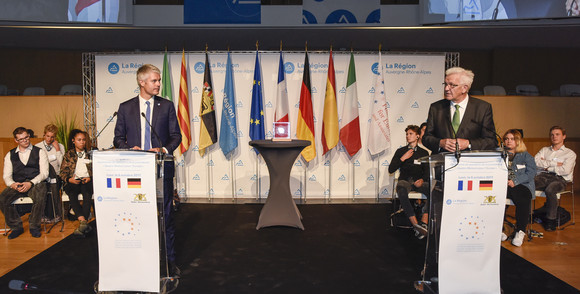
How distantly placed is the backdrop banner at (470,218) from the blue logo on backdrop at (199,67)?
14.5 feet

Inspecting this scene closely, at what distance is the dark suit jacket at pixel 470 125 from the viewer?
3021 mm

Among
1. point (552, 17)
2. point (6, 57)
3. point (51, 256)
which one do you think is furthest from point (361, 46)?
point (6, 57)

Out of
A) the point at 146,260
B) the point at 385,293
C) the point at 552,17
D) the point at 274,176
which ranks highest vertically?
the point at 552,17

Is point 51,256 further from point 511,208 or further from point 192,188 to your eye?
point 511,208

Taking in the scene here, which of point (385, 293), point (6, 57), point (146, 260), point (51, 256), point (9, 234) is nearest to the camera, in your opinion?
point (146, 260)

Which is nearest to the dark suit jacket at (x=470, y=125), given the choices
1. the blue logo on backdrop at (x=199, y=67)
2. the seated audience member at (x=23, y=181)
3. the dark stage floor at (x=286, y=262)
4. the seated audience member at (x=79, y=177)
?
the dark stage floor at (x=286, y=262)

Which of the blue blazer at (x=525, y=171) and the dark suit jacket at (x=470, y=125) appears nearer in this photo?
the dark suit jacket at (x=470, y=125)

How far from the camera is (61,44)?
9945mm

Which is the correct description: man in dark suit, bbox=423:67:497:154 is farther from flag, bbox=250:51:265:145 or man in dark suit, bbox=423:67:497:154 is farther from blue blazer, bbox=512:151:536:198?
flag, bbox=250:51:265:145

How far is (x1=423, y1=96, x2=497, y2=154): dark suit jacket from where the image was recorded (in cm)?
302

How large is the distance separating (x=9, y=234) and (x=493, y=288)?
14.9 feet

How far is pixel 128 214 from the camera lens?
258 centimetres

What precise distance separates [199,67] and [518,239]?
460 centimetres

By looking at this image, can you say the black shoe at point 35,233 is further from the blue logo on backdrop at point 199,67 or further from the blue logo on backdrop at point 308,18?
the blue logo on backdrop at point 308,18
